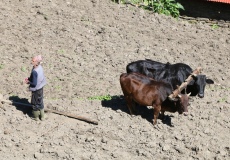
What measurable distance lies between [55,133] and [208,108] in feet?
13.5

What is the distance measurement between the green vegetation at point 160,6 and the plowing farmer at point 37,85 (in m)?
8.90

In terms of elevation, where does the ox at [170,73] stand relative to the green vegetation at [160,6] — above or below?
below

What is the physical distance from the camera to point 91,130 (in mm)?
10883

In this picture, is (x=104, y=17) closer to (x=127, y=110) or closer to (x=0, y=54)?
(x=0, y=54)

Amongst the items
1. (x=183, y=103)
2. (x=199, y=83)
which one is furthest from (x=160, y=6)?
(x=183, y=103)

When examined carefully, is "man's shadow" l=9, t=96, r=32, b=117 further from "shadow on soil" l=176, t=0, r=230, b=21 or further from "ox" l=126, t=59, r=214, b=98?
"shadow on soil" l=176, t=0, r=230, b=21

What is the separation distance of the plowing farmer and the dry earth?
13.9 inches

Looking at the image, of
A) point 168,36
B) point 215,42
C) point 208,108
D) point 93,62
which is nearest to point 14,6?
point 93,62

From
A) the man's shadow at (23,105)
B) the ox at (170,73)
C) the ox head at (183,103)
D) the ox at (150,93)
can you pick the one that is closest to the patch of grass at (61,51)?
the ox at (170,73)

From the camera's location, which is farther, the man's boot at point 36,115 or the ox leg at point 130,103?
the ox leg at point 130,103

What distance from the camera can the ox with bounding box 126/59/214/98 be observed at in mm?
12625

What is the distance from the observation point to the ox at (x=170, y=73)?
12.6 metres

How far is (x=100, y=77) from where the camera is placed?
46.2 feet

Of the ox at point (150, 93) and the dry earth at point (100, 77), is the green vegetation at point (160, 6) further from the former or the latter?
the ox at point (150, 93)
